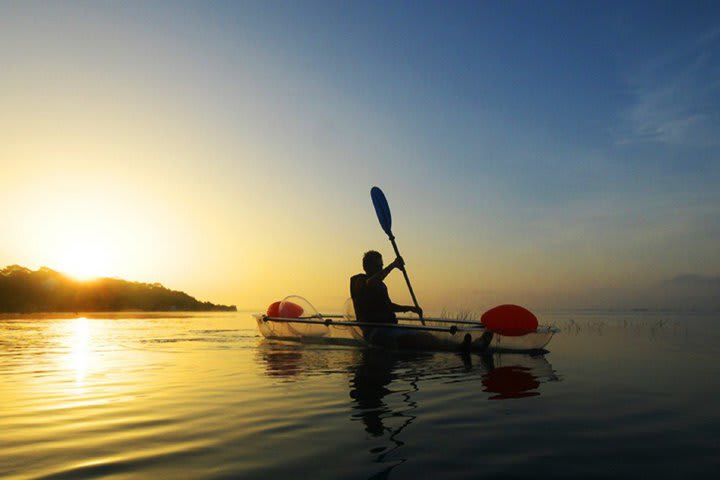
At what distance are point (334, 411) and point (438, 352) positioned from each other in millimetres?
7199

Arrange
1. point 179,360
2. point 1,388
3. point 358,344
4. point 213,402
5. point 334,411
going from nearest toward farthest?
point 334,411 < point 213,402 < point 1,388 < point 179,360 < point 358,344

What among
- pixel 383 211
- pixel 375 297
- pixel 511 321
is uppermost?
pixel 383 211

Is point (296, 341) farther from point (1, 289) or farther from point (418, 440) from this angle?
→ point (1, 289)

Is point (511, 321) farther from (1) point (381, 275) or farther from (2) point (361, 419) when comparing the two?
(2) point (361, 419)

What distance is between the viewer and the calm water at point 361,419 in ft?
12.2

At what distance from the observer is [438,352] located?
12.5 meters

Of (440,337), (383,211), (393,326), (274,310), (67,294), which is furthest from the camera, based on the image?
(67,294)

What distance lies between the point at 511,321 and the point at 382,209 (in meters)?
5.83

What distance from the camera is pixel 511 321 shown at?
37.6 feet

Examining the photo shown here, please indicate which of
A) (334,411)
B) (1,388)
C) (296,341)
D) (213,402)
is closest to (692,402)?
(334,411)

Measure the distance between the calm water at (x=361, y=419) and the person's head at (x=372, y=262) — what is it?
2980mm

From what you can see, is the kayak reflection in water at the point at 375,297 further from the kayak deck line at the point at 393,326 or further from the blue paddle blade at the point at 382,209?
the blue paddle blade at the point at 382,209

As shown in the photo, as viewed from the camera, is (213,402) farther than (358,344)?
No

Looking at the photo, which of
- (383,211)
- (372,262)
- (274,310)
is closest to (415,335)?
(372,262)
